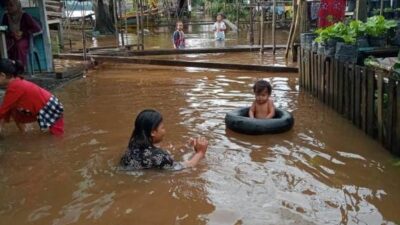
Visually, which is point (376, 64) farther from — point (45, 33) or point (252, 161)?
point (45, 33)

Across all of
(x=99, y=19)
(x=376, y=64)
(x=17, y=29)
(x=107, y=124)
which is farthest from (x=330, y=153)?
(x=99, y=19)

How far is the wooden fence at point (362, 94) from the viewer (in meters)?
5.91

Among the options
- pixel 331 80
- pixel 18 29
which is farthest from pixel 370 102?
pixel 18 29

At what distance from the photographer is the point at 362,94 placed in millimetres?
6977

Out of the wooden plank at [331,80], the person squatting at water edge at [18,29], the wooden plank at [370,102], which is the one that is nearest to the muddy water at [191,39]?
the person squatting at water edge at [18,29]

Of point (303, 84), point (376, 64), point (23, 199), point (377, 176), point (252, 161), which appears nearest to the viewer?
point (23, 199)

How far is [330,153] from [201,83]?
18.9 ft

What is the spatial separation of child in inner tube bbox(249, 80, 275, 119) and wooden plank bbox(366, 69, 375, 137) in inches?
53.8

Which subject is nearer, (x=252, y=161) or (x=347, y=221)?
(x=347, y=221)

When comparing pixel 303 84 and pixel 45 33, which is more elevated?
pixel 45 33

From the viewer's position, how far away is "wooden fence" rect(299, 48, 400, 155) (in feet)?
19.4

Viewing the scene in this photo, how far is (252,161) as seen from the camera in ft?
19.3

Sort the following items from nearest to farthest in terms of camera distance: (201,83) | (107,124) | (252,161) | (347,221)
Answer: (347,221) → (252,161) → (107,124) → (201,83)

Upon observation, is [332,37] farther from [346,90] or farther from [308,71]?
[308,71]
